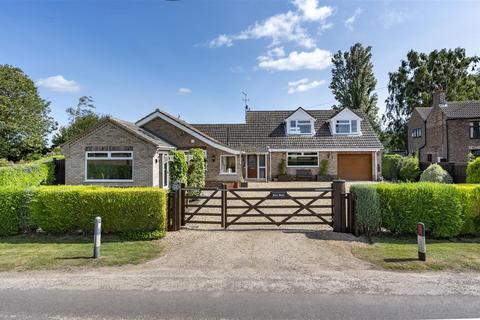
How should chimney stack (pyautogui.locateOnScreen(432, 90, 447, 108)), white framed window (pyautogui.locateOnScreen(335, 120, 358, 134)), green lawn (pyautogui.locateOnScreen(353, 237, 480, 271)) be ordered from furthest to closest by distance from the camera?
chimney stack (pyautogui.locateOnScreen(432, 90, 447, 108)) < white framed window (pyautogui.locateOnScreen(335, 120, 358, 134)) < green lawn (pyautogui.locateOnScreen(353, 237, 480, 271))

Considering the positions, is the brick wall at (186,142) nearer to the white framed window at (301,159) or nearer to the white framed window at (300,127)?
the white framed window at (301,159)

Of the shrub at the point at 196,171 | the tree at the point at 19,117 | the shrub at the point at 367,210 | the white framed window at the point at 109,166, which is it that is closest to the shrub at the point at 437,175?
the shrub at the point at 367,210

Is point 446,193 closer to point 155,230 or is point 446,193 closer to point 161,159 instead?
point 155,230

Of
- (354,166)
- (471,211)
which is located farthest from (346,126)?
(471,211)

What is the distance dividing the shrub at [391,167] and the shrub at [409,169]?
1057 millimetres

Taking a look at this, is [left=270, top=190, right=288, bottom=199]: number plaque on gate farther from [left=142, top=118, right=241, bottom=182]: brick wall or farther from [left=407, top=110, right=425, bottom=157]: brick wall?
[left=407, top=110, right=425, bottom=157]: brick wall

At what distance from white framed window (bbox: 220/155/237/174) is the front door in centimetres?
363

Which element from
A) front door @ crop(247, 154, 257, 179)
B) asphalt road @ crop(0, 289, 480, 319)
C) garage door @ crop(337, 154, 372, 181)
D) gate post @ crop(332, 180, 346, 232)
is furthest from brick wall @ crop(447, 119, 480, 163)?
asphalt road @ crop(0, 289, 480, 319)

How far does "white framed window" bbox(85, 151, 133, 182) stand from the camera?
664 inches

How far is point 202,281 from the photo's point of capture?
5.36 metres

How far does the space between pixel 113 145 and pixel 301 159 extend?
16.3 metres

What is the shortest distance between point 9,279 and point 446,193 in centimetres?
1070

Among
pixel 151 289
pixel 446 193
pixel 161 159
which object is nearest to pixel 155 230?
pixel 151 289

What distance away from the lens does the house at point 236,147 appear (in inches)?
661
